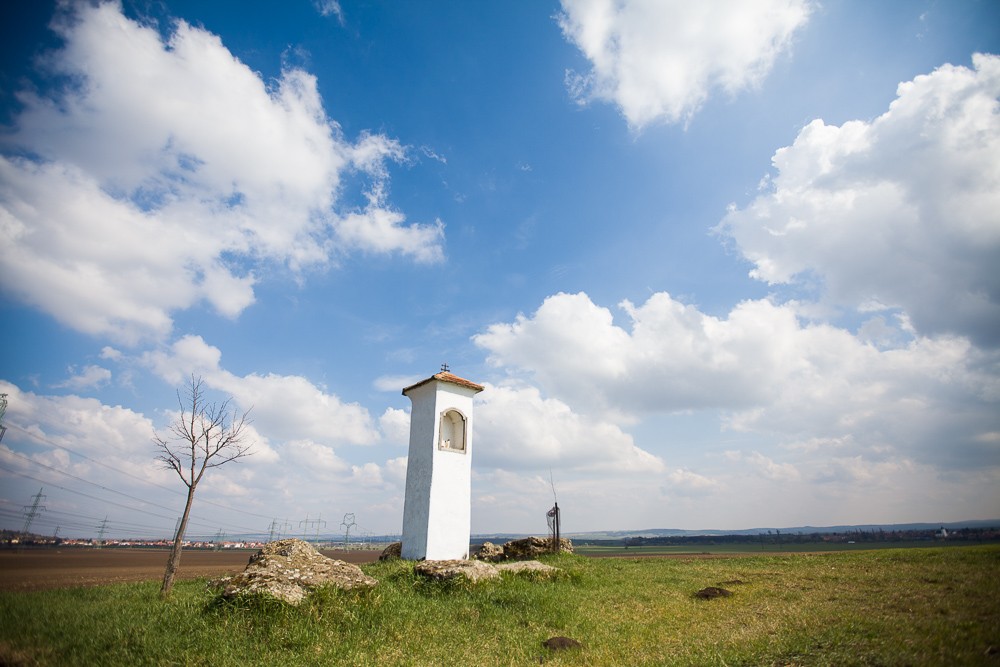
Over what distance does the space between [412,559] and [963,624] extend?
17478 mm

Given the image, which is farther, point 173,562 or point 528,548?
point 528,548

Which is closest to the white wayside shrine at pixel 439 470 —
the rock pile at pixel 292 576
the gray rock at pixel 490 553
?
the gray rock at pixel 490 553

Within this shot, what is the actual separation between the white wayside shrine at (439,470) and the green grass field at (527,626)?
6.47 meters

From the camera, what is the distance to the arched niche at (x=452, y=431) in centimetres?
2144

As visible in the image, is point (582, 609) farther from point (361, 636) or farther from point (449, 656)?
point (361, 636)

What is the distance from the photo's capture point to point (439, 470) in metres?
20.1

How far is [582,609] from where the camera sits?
432 inches

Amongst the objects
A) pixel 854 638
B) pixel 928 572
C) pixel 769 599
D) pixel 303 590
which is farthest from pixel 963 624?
pixel 303 590

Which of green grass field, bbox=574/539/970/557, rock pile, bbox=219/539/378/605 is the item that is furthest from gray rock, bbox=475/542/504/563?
green grass field, bbox=574/539/970/557

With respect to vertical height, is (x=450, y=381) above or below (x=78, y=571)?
above

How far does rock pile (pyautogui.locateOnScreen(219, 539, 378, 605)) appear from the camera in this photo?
9125mm

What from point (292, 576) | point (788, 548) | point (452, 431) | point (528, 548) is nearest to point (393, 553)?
point (452, 431)

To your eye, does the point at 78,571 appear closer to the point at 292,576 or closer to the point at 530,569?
the point at 292,576

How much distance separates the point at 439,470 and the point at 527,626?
36.3 ft
